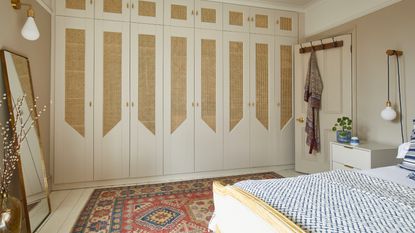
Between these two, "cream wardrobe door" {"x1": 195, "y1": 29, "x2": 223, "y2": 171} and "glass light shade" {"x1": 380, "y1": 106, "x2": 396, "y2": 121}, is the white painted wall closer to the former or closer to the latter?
"glass light shade" {"x1": 380, "y1": 106, "x2": 396, "y2": 121}

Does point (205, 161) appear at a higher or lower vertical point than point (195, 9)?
lower

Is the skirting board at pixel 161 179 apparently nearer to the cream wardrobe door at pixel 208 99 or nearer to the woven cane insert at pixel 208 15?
the cream wardrobe door at pixel 208 99

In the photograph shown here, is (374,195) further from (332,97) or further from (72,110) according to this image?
(72,110)

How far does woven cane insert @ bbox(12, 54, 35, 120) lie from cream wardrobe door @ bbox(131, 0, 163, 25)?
4.53 feet

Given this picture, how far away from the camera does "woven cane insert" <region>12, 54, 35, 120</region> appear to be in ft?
6.77

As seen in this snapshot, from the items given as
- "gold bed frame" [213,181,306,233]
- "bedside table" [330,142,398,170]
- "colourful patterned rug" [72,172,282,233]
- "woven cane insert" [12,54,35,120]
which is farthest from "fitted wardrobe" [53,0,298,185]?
"gold bed frame" [213,181,306,233]

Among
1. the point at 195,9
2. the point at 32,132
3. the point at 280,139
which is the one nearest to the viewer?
the point at 32,132

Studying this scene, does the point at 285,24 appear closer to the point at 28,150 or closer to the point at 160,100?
the point at 160,100

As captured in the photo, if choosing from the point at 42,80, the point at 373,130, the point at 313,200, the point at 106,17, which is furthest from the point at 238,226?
the point at 106,17

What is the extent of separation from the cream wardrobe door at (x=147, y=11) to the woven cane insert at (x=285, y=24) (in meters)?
1.93

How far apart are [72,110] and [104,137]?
1.68 ft

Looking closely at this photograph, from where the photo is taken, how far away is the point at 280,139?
12.1 ft

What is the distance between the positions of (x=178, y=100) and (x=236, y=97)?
0.90 meters

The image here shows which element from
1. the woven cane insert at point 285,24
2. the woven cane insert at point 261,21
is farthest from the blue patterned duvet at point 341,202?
the woven cane insert at point 285,24
